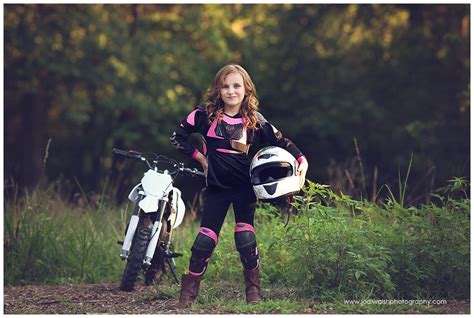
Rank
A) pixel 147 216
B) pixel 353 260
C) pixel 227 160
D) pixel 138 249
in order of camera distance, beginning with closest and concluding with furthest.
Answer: pixel 227 160
pixel 353 260
pixel 138 249
pixel 147 216

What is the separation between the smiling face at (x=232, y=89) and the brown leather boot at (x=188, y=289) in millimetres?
1246

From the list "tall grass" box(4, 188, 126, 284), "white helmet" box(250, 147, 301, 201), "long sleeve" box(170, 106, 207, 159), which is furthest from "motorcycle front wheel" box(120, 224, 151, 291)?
"tall grass" box(4, 188, 126, 284)

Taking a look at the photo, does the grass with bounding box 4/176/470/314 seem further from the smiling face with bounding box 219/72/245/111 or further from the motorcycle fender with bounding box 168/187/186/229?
the smiling face with bounding box 219/72/245/111

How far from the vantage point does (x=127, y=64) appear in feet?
A: 71.4

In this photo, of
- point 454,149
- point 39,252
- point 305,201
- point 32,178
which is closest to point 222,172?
point 305,201

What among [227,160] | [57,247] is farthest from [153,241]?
[57,247]

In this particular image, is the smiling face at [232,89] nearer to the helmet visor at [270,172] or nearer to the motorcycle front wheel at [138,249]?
the helmet visor at [270,172]

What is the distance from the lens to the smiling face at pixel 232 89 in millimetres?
6238

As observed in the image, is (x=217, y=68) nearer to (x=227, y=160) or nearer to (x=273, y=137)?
(x=273, y=137)

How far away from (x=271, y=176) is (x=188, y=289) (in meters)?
0.98

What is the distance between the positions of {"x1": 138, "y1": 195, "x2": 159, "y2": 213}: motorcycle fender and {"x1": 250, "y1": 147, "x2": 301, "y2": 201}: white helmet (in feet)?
3.24

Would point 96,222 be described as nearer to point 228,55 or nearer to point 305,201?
point 305,201

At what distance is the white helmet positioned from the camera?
6055 mm

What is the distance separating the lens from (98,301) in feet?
22.2
